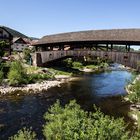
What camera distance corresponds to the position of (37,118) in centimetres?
2762

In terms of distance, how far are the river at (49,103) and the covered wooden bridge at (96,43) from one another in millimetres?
5620

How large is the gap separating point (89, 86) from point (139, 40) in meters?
12.2

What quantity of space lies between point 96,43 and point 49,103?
18182 mm

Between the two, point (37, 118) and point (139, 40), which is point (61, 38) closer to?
point (139, 40)

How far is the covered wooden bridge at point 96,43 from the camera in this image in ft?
Answer: 141

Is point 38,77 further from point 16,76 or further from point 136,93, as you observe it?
point 136,93

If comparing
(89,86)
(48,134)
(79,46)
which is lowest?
(89,86)

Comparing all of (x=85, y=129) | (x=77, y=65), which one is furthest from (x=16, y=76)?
(x=77, y=65)

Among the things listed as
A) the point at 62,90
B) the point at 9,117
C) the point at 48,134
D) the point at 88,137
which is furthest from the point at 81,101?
the point at 88,137

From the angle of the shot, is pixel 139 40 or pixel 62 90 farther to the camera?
pixel 62 90

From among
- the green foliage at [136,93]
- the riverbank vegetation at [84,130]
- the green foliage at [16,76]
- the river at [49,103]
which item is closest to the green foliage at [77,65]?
the river at [49,103]

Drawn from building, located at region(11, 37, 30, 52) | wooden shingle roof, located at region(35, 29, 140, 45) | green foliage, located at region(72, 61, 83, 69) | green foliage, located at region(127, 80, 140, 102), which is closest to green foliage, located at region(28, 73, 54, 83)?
wooden shingle roof, located at region(35, 29, 140, 45)

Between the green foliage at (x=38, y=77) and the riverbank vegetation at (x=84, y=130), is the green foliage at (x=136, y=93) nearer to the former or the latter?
the riverbank vegetation at (x=84, y=130)

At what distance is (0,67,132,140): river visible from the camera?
25.7 m
